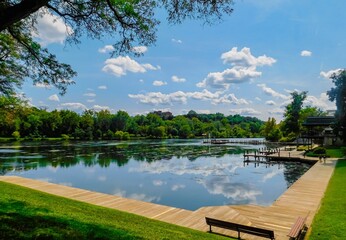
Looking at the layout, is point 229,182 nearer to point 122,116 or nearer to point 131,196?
point 131,196

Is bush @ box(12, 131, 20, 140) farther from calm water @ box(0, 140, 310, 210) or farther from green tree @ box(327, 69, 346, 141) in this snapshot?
green tree @ box(327, 69, 346, 141)

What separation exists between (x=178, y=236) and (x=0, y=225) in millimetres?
4423

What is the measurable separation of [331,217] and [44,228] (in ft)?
31.0

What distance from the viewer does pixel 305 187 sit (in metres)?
16.6

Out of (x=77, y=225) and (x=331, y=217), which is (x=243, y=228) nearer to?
(x=331, y=217)

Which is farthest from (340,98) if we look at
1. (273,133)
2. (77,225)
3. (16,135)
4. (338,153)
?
(16,135)

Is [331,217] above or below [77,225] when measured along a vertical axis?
below

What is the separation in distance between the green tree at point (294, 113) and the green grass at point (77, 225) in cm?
7321

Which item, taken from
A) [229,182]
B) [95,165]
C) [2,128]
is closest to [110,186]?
[229,182]

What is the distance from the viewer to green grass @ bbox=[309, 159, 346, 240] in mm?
8616

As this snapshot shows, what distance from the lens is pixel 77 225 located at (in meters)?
7.68

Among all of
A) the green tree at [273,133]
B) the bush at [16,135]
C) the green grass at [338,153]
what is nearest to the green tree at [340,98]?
the green grass at [338,153]

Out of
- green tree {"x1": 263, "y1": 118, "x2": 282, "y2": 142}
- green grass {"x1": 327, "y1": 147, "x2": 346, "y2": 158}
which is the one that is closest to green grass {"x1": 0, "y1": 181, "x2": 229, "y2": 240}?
green grass {"x1": 327, "y1": 147, "x2": 346, "y2": 158}

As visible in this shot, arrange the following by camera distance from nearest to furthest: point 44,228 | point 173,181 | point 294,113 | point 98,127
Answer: point 44,228, point 173,181, point 294,113, point 98,127
